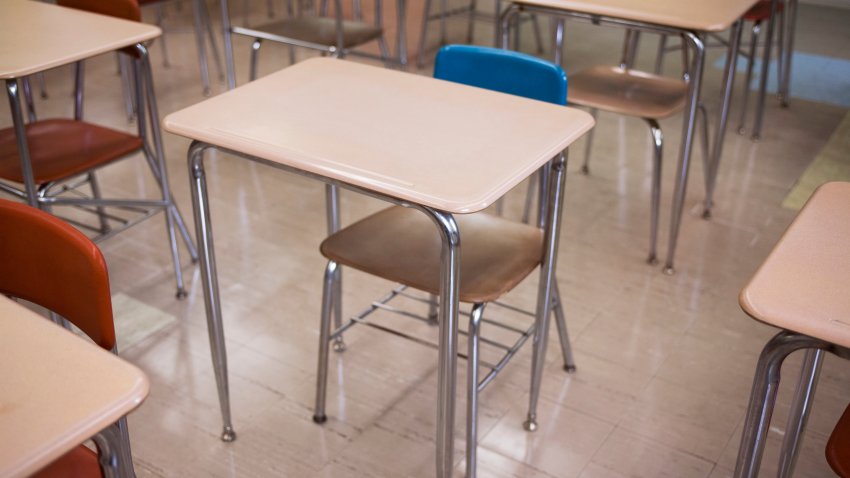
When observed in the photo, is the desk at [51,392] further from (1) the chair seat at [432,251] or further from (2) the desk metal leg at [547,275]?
(2) the desk metal leg at [547,275]

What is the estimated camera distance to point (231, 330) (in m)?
2.45

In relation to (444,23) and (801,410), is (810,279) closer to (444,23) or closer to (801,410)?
(801,410)

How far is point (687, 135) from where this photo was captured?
2.55 m

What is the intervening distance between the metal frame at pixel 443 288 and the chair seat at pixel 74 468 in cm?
60

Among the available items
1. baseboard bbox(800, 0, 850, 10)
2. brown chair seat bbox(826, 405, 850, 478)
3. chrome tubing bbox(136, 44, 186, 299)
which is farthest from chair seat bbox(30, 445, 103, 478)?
baseboard bbox(800, 0, 850, 10)

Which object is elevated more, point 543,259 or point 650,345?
point 543,259

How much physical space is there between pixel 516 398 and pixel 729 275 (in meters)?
0.95

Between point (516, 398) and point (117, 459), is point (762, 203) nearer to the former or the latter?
point (516, 398)

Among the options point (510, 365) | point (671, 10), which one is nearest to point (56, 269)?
point (510, 365)

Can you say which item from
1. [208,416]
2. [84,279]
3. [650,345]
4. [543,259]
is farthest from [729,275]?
[84,279]

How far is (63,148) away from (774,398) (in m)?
2.00

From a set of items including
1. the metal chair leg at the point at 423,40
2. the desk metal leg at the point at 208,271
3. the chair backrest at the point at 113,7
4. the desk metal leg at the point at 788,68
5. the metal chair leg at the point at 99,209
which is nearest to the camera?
the desk metal leg at the point at 208,271

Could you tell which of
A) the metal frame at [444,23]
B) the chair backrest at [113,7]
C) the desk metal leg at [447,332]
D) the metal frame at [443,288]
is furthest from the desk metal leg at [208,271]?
the metal frame at [444,23]

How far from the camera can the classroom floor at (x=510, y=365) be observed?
2.01 m
